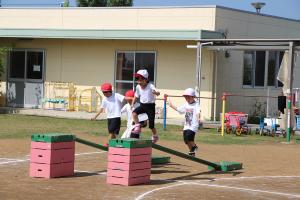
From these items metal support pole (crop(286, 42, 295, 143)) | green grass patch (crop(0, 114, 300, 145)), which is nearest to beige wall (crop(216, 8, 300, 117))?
green grass patch (crop(0, 114, 300, 145))

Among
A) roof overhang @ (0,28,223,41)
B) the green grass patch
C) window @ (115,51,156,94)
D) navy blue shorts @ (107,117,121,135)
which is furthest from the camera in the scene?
window @ (115,51,156,94)

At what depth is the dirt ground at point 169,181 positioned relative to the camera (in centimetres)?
1031

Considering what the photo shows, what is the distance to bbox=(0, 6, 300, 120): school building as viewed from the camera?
27.0 m

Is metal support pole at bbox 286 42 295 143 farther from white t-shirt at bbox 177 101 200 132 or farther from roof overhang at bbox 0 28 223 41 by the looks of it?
white t-shirt at bbox 177 101 200 132

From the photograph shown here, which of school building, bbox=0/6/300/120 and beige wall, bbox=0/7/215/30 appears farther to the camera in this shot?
beige wall, bbox=0/7/215/30

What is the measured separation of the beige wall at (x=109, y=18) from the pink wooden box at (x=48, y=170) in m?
15.9

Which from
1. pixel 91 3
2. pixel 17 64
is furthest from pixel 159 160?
pixel 91 3

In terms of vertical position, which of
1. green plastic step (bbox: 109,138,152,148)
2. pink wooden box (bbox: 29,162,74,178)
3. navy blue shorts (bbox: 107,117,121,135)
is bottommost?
pink wooden box (bbox: 29,162,74,178)

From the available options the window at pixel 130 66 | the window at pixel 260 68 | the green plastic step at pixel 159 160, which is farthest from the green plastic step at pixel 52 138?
the window at pixel 260 68

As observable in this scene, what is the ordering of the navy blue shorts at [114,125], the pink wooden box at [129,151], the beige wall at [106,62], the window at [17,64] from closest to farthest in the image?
the pink wooden box at [129,151], the navy blue shorts at [114,125], the beige wall at [106,62], the window at [17,64]

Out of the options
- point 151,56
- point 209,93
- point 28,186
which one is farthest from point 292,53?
point 28,186

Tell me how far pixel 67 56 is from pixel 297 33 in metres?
11.5

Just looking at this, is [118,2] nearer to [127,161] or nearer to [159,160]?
[159,160]

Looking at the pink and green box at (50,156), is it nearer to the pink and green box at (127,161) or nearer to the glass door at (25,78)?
the pink and green box at (127,161)
